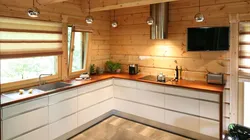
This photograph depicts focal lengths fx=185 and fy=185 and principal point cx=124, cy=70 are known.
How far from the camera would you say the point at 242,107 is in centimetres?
320

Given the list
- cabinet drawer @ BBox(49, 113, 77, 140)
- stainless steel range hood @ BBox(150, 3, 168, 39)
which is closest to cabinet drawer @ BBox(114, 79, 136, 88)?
stainless steel range hood @ BBox(150, 3, 168, 39)

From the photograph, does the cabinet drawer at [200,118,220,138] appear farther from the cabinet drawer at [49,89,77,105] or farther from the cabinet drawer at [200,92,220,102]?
the cabinet drawer at [49,89,77,105]

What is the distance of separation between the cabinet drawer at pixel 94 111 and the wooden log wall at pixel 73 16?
1114 millimetres

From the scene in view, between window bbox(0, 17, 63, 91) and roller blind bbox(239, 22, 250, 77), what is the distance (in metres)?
3.25

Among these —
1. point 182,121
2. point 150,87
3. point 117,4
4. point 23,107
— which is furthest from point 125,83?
point 23,107

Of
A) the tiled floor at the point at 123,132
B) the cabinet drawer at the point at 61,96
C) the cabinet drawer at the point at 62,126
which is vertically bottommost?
the tiled floor at the point at 123,132

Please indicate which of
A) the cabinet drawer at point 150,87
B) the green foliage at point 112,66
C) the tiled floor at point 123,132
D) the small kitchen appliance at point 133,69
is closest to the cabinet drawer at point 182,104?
the cabinet drawer at point 150,87

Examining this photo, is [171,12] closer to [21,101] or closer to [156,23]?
[156,23]

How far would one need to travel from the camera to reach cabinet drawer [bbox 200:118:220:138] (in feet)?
9.76

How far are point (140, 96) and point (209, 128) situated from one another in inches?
54.0

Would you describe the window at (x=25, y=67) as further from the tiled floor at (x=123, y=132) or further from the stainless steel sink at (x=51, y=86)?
the tiled floor at (x=123, y=132)

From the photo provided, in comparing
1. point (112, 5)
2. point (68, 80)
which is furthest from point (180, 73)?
point (68, 80)

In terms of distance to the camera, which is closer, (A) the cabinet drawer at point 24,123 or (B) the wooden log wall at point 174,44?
(A) the cabinet drawer at point 24,123

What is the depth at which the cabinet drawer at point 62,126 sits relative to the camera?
2.95 m
